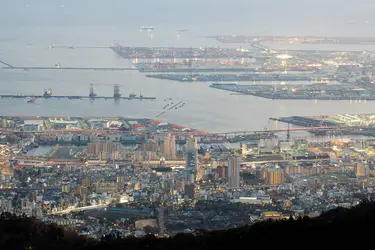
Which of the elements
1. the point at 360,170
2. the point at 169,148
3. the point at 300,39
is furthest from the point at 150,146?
the point at 300,39

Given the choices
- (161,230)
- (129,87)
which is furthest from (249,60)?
(161,230)

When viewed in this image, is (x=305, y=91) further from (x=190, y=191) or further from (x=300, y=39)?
(x=300, y=39)

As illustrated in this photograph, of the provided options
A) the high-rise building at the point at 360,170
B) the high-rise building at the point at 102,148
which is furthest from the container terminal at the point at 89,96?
the high-rise building at the point at 360,170

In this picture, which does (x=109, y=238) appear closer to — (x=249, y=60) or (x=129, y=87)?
(x=129, y=87)

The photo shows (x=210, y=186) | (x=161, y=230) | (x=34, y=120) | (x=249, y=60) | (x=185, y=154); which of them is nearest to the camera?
(x=161, y=230)

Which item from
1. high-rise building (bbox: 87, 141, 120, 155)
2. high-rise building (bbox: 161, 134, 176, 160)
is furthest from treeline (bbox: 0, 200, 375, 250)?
high-rise building (bbox: 87, 141, 120, 155)
